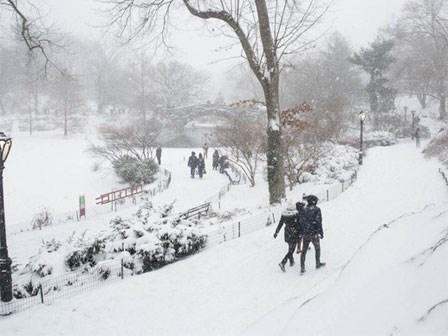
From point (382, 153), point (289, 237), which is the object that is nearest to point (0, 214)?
point (289, 237)

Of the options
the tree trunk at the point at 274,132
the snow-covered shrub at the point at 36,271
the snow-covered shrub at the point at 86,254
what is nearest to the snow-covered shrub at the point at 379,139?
the tree trunk at the point at 274,132

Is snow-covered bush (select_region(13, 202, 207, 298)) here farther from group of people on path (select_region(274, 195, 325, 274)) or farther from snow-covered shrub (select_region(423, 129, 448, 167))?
snow-covered shrub (select_region(423, 129, 448, 167))

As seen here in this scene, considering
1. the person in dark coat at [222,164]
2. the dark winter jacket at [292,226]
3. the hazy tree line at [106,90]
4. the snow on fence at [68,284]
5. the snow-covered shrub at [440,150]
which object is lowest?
the snow on fence at [68,284]

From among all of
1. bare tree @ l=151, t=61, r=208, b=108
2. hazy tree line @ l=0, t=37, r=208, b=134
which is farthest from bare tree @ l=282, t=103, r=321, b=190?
bare tree @ l=151, t=61, r=208, b=108

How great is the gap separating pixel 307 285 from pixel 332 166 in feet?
46.4

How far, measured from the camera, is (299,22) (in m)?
12.5

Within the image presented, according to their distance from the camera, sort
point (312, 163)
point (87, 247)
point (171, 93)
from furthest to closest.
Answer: point (171, 93)
point (312, 163)
point (87, 247)

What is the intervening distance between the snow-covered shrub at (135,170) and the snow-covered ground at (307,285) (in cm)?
962

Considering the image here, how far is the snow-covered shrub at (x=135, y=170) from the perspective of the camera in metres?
26.8

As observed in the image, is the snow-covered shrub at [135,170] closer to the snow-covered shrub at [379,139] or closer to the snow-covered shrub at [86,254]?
the snow-covered shrub at [86,254]

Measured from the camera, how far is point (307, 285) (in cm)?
757

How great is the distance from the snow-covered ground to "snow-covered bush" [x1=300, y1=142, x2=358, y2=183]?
151 cm

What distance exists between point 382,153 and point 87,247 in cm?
2409

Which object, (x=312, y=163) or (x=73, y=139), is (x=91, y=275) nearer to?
(x=312, y=163)
